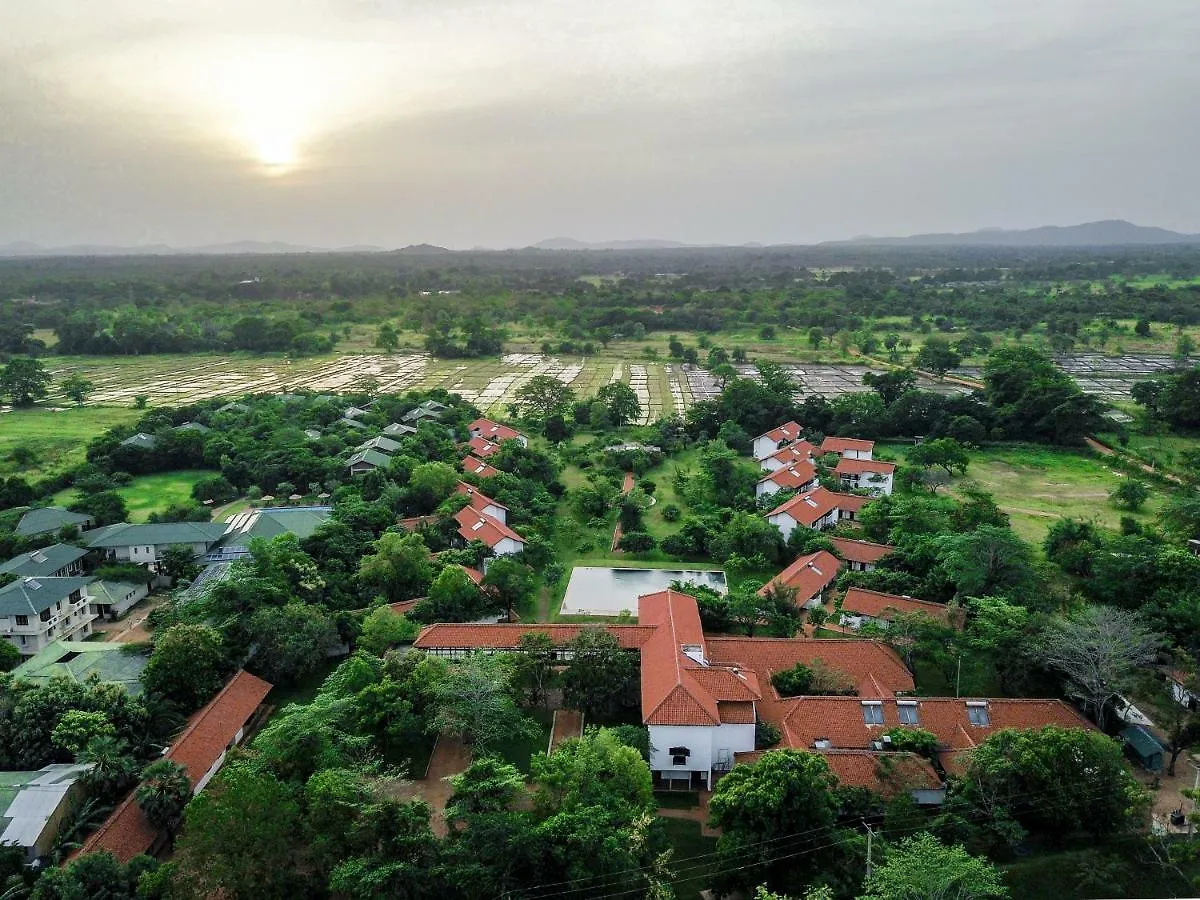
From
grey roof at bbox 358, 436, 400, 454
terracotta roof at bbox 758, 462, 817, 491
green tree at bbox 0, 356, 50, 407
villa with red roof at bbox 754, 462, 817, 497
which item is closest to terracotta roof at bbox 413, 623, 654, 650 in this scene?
villa with red roof at bbox 754, 462, 817, 497

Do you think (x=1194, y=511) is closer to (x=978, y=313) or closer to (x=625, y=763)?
(x=625, y=763)

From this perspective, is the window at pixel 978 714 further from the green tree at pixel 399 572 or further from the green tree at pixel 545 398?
the green tree at pixel 545 398

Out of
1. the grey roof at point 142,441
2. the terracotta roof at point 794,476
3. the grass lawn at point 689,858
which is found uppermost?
the grey roof at point 142,441

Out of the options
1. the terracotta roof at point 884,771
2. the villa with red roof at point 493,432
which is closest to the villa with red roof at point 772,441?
the villa with red roof at point 493,432

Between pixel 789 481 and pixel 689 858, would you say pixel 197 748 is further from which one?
pixel 789 481

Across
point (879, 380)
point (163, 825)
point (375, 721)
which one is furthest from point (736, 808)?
point (879, 380)

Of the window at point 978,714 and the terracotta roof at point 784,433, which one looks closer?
the window at point 978,714
